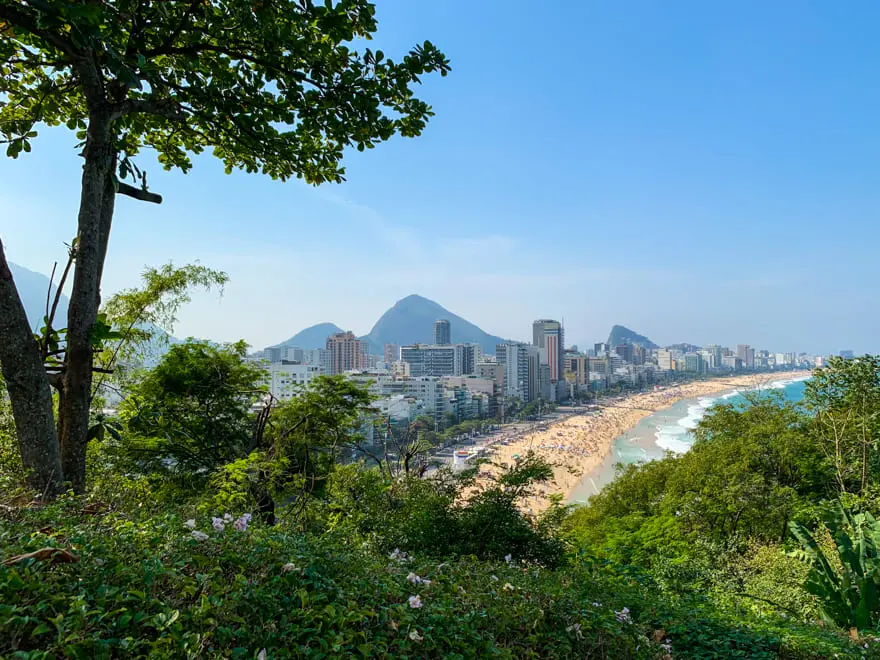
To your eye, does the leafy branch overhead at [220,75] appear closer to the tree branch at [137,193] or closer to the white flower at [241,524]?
the tree branch at [137,193]

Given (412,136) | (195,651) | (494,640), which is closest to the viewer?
(195,651)

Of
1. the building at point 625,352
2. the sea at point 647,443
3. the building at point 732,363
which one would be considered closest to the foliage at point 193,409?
the sea at point 647,443

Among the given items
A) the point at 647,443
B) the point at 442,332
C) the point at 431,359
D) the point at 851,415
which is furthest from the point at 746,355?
the point at 851,415

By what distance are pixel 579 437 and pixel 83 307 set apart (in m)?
49.0

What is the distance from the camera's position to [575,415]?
66.3 m

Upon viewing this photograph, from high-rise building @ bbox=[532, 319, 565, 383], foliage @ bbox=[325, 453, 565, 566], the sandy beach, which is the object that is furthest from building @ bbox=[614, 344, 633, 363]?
foliage @ bbox=[325, 453, 565, 566]

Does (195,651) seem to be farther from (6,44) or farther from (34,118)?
(34,118)

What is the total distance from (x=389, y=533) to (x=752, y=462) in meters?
10.6

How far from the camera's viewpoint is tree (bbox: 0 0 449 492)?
215 centimetres

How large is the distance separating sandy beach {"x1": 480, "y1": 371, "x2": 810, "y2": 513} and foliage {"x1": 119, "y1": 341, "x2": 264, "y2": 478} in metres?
14.1

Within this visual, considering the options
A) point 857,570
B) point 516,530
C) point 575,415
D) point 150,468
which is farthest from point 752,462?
point 575,415

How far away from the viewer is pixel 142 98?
2584 mm

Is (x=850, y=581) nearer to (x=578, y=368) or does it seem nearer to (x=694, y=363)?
(x=578, y=368)

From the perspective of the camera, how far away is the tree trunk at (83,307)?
2.41m
